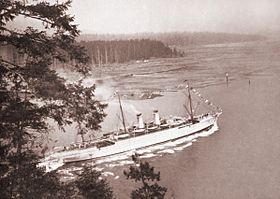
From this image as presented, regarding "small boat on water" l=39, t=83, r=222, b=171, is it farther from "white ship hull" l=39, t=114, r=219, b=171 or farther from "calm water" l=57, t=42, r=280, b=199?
"calm water" l=57, t=42, r=280, b=199

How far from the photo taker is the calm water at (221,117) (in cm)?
983

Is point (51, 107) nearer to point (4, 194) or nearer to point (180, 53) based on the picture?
point (4, 194)

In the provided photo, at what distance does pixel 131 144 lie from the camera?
15805 mm

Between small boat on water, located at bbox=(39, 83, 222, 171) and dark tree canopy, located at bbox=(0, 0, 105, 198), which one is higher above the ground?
dark tree canopy, located at bbox=(0, 0, 105, 198)

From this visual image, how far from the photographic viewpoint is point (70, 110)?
2961 mm

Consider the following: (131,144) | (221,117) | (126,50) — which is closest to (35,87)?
(131,144)

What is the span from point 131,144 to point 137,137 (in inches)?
13.3

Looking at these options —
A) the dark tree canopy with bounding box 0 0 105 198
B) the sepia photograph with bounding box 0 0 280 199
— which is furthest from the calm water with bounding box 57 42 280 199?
the dark tree canopy with bounding box 0 0 105 198

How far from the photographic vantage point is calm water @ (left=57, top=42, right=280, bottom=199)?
9.83 m

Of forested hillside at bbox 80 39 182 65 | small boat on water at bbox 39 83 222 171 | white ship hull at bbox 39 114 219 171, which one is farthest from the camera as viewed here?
forested hillside at bbox 80 39 182 65

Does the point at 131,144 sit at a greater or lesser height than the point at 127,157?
greater

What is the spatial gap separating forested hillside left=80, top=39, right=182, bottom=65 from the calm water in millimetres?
766

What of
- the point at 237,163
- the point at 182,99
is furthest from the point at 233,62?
the point at 237,163

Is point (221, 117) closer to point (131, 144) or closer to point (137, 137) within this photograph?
point (137, 137)
